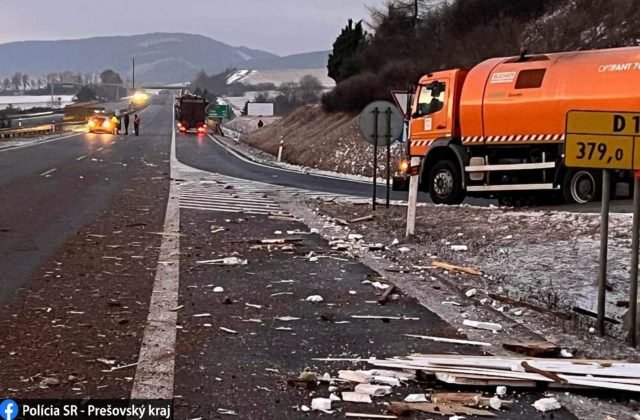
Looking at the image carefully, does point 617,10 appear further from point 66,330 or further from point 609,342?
point 66,330

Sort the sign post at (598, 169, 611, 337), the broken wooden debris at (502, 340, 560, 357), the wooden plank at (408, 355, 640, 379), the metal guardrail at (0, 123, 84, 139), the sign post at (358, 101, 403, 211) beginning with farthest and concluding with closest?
the metal guardrail at (0, 123, 84, 139), the sign post at (358, 101, 403, 211), the sign post at (598, 169, 611, 337), the broken wooden debris at (502, 340, 560, 357), the wooden plank at (408, 355, 640, 379)

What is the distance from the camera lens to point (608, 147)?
23.4ft

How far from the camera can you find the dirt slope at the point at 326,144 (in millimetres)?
35000

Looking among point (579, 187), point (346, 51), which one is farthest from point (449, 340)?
point (346, 51)

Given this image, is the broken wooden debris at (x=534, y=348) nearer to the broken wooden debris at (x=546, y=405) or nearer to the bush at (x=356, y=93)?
the broken wooden debris at (x=546, y=405)

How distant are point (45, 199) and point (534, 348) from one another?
522 inches

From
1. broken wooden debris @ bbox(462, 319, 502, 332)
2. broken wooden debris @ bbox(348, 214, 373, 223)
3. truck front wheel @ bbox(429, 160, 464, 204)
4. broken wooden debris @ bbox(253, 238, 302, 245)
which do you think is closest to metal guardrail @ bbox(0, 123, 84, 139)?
truck front wheel @ bbox(429, 160, 464, 204)

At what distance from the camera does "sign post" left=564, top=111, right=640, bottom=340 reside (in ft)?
23.2

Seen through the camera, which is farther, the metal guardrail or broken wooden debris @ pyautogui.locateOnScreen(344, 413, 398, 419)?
the metal guardrail

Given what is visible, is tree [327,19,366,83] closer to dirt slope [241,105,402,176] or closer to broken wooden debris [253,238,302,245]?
dirt slope [241,105,402,176]

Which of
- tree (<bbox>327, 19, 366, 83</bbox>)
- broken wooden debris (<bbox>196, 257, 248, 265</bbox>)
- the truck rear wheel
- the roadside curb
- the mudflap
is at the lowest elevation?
the roadside curb

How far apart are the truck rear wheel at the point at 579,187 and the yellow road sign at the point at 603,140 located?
976 cm

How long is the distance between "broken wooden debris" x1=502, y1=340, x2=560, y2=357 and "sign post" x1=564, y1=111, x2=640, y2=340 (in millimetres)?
998

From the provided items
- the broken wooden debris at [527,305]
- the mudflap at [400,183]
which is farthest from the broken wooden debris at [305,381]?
the mudflap at [400,183]
